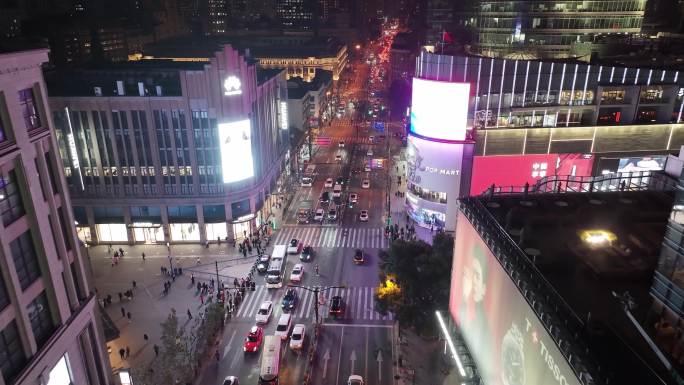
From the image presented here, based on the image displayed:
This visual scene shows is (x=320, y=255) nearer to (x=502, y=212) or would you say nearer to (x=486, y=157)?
(x=486, y=157)

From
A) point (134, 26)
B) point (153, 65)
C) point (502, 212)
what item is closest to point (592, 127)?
point (502, 212)

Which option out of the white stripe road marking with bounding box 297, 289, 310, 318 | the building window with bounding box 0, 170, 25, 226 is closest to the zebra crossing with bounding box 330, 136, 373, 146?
the white stripe road marking with bounding box 297, 289, 310, 318

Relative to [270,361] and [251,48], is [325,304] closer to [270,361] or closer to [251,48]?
[270,361]

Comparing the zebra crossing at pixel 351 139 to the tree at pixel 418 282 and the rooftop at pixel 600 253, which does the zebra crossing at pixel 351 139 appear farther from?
the rooftop at pixel 600 253

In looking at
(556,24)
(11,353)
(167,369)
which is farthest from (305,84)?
(11,353)

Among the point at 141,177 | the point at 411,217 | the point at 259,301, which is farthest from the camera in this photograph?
the point at 411,217

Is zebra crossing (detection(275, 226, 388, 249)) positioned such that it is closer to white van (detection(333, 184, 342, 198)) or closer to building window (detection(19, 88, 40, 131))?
white van (detection(333, 184, 342, 198))
